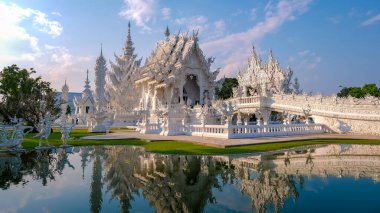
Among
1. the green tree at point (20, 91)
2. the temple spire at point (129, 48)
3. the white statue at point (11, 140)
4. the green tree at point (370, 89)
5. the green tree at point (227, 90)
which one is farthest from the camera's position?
the green tree at point (227, 90)

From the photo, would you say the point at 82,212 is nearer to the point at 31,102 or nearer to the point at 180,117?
the point at 180,117

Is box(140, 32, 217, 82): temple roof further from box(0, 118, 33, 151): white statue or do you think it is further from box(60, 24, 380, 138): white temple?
box(0, 118, 33, 151): white statue

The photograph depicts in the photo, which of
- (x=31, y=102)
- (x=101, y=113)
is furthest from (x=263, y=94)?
(x=31, y=102)

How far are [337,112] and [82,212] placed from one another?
18380 mm

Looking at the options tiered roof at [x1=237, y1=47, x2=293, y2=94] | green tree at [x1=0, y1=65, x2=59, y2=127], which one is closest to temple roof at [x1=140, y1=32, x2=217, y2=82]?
tiered roof at [x1=237, y1=47, x2=293, y2=94]

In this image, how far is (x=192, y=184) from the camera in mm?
5727

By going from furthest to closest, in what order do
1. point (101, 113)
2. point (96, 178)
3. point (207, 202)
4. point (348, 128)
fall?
point (101, 113) → point (348, 128) → point (96, 178) → point (207, 202)

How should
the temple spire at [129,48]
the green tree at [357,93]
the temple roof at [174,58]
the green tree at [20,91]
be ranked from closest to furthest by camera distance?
the green tree at [20,91]
the temple roof at [174,58]
the temple spire at [129,48]
the green tree at [357,93]

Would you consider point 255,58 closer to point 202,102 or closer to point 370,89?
point 202,102

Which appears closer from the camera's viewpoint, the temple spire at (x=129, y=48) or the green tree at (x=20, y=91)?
the green tree at (x=20, y=91)

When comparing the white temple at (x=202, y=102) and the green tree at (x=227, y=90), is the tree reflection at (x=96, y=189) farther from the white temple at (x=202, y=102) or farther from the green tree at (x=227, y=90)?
the green tree at (x=227, y=90)

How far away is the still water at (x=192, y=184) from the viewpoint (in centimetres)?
451

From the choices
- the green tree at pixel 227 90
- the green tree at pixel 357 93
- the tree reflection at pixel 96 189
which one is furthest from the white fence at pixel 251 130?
the green tree at pixel 357 93

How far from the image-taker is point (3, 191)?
17.4ft
